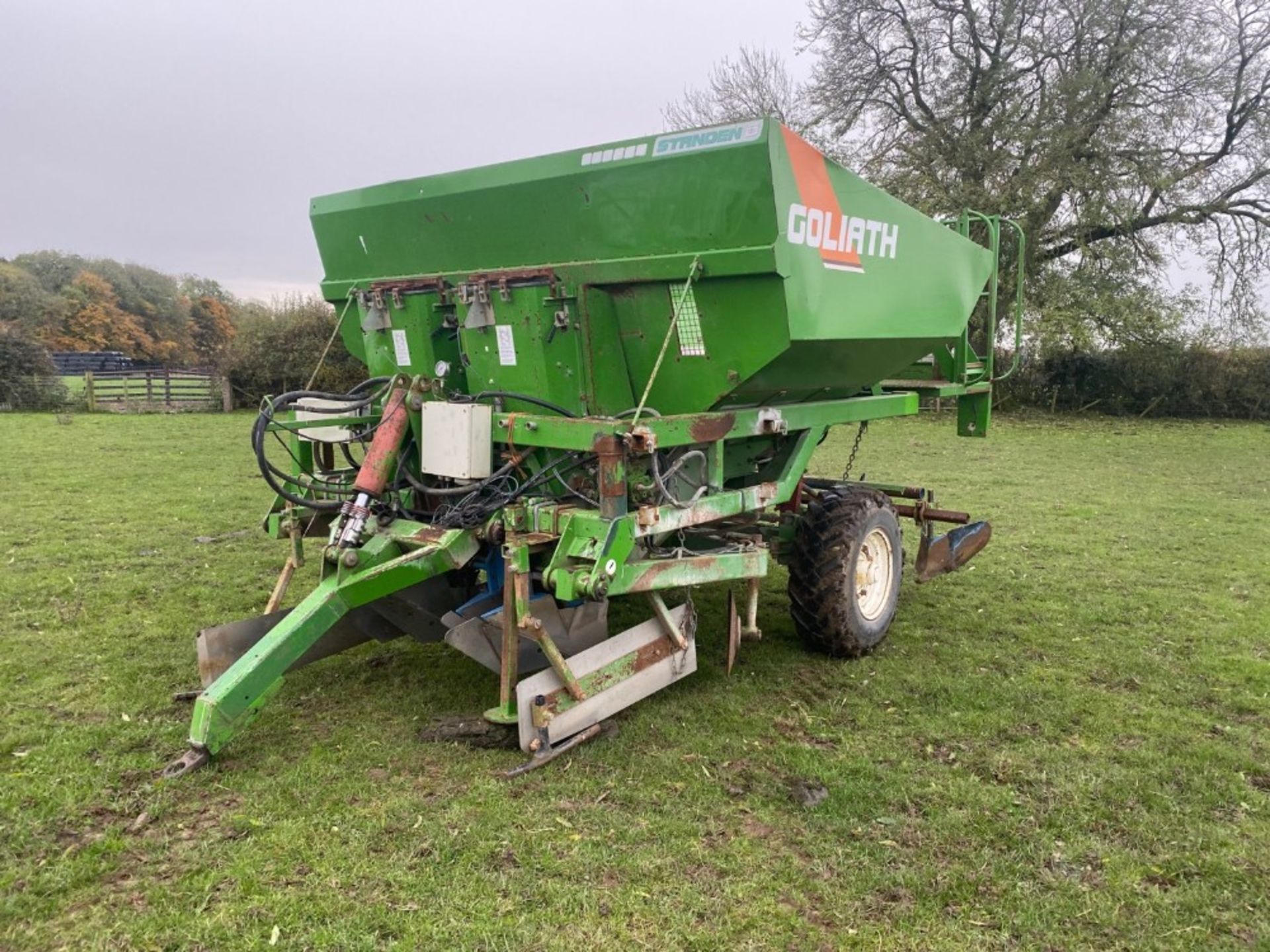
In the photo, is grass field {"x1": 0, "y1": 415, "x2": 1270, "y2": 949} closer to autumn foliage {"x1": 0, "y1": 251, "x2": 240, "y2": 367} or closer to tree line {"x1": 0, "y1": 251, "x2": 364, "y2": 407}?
tree line {"x1": 0, "y1": 251, "x2": 364, "y2": 407}

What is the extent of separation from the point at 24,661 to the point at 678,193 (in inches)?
158

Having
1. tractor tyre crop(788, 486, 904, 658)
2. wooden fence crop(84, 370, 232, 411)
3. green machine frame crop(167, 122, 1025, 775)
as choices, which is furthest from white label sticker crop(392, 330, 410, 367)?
wooden fence crop(84, 370, 232, 411)

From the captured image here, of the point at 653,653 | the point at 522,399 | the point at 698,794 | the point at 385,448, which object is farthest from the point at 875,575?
the point at 385,448

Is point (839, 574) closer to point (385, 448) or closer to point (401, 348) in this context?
point (385, 448)

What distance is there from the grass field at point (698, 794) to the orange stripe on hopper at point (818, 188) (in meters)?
2.08

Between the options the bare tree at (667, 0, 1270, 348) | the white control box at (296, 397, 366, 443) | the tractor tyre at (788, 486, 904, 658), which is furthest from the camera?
the bare tree at (667, 0, 1270, 348)

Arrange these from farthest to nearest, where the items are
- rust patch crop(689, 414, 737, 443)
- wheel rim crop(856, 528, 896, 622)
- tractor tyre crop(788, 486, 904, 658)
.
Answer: wheel rim crop(856, 528, 896, 622) < tractor tyre crop(788, 486, 904, 658) < rust patch crop(689, 414, 737, 443)

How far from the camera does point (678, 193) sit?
3.77 m

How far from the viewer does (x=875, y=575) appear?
5.20 metres

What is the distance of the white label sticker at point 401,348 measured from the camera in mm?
4730

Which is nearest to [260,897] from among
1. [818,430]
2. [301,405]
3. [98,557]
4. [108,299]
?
[301,405]

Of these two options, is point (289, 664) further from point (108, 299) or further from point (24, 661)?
point (108, 299)

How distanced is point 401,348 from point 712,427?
1829 mm

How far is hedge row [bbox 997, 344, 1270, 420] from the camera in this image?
19.6 meters
